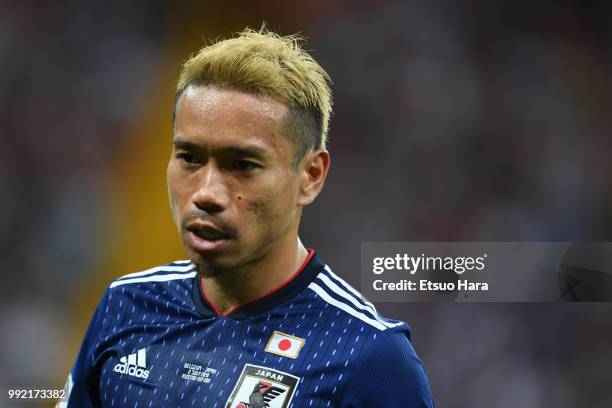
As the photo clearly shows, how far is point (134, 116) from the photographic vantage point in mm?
4504

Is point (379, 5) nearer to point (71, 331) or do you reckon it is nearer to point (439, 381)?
point (439, 381)

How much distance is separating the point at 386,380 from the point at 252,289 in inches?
15.0

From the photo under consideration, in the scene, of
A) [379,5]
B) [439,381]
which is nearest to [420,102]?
[379,5]

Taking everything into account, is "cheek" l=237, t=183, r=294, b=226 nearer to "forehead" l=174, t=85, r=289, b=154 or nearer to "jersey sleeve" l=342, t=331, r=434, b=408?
"forehead" l=174, t=85, r=289, b=154

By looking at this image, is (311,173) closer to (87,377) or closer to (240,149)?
(240,149)

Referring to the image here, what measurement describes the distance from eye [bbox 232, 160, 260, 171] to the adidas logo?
546mm

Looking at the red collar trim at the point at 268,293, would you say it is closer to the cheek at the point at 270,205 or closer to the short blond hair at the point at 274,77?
the cheek at the point at 270,205

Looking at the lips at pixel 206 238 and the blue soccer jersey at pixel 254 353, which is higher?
the lips at pixel 206 238

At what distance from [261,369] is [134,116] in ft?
9.70

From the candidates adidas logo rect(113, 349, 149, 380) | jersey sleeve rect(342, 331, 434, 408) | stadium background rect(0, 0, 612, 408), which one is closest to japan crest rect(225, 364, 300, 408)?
jersey sleeve rect(342, 331, 434, 408)

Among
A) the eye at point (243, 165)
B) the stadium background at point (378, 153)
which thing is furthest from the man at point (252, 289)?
the stadium background at point (378, 153)

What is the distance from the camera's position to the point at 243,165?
1.73 meters
